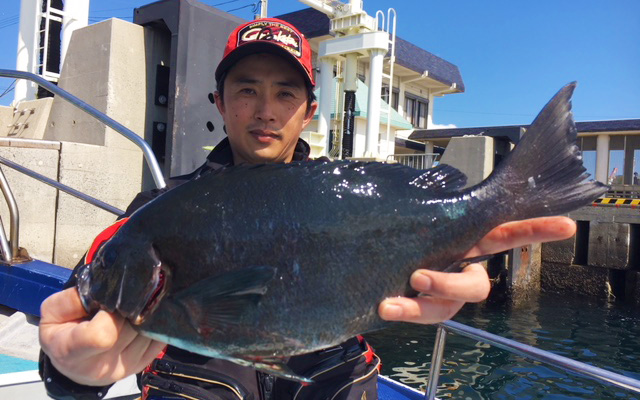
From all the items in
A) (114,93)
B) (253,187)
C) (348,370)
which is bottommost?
(348,370)

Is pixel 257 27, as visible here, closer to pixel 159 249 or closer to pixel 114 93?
pixel 159 249

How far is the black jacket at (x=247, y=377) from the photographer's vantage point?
5.78 ft

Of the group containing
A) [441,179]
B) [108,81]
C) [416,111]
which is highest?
[416,111]

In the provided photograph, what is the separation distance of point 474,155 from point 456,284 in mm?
9901

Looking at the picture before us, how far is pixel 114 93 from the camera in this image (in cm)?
734

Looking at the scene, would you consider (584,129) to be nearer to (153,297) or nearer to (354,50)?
(354,50)

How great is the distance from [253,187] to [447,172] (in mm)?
699

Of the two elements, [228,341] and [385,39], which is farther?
[385,39]

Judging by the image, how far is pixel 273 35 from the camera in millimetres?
2105

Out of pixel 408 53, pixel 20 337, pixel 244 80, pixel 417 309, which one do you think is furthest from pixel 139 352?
pixel 408 53

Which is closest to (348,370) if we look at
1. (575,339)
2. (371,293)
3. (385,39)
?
(371,293)

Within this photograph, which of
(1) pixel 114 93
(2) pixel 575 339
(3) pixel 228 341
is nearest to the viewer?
(3) pixel 228 341

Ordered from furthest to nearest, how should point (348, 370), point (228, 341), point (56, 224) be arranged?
point (56, 224), point (348, 370), point (228, 341)

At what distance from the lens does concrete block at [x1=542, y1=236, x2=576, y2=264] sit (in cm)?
1366
